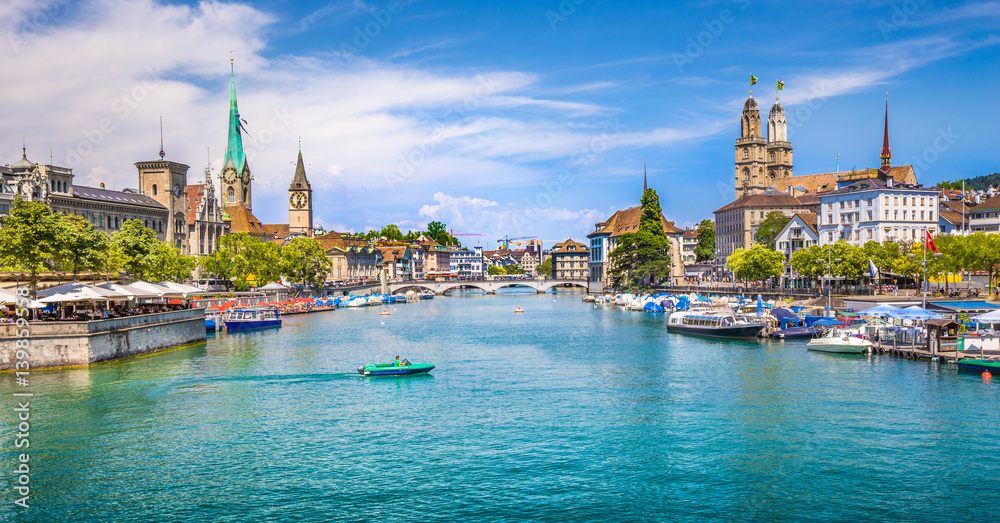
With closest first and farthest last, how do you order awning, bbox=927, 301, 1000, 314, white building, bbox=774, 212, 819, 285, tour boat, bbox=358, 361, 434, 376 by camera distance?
tour boat, bbox=358, 361, 434, 376
awning, bbox=927, 301, 1000, 314
white building, bbox=774, 212, 819, 285

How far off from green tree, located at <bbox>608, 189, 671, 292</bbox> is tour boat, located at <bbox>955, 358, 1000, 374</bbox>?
9340 cm

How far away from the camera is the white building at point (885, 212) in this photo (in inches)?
4321

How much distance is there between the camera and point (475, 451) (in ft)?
101

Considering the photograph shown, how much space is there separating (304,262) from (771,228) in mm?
86858

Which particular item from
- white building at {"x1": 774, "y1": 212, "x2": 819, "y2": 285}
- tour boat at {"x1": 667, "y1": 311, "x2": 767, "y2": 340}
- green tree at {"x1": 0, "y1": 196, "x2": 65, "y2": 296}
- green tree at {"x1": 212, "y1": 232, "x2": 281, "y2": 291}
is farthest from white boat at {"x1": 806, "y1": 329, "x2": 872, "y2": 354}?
green tree at {"x1": 212, "y1": 232, "x2": 281, "y2": 291}

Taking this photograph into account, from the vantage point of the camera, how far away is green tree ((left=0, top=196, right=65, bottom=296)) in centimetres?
5294

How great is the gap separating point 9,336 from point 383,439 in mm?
29272

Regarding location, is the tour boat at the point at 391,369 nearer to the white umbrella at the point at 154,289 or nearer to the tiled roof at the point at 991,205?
the white umbrella at the point at 154,289

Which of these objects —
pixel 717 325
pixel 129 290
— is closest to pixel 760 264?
pixel 717 325

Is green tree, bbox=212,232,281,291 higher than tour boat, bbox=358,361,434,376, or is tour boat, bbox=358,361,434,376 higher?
green tree, bbox=212,232,281,291

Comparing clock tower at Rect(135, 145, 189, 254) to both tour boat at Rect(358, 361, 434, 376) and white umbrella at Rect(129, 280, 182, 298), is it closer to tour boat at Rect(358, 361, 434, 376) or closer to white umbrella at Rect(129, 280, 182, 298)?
white umbrella at Rect(129, 280, 182, 298)

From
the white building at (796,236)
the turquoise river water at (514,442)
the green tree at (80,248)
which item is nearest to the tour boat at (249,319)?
the green tree at (80,248)

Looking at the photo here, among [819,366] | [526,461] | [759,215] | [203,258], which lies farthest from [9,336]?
[759,215]

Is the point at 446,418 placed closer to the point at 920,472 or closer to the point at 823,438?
the point at 823,438
